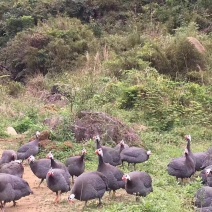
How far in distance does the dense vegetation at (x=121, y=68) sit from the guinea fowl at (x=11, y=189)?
1476 millimetres

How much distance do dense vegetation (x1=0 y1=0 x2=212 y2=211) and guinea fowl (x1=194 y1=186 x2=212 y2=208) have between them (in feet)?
0.86

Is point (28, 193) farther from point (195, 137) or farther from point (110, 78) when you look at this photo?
point (110, 78)

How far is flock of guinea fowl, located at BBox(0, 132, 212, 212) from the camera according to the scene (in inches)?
323

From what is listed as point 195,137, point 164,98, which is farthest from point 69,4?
point 195,137

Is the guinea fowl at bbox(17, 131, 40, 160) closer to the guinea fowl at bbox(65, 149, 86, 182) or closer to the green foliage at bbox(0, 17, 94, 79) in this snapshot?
the guinea fowl at bbox(65, 149, 86, 182)

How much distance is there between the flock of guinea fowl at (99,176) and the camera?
8.20 metres

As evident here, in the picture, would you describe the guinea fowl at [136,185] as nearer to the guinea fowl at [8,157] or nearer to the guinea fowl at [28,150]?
the guinea fowl at [8,157]

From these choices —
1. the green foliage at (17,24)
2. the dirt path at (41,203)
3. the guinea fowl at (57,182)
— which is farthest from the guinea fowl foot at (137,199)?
the green foliage at (17,24)

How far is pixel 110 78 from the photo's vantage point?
1755 cm

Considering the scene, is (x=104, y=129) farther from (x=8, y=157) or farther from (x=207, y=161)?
(x=207, y=161)

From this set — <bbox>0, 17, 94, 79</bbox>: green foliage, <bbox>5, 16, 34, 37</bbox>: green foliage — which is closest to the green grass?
<bbox>0, 17, 94, 79</bbox>: green foliage

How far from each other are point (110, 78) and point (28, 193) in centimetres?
931

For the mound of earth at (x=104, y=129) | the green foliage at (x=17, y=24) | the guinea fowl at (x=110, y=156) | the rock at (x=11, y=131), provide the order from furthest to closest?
the green foliage at (x=17, y=24), the rock at (x=11, y=131), the mound of earth at (x=104, y=129), the guinea fowl at (x=110, y=156)

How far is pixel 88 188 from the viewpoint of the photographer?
8156 mm
